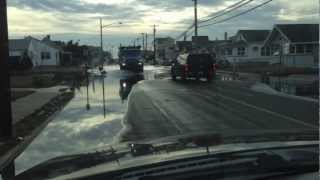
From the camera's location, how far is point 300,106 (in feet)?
75.8

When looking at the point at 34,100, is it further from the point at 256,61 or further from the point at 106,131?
the point at 256,61

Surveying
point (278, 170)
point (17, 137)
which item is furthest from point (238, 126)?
point (278, 170)

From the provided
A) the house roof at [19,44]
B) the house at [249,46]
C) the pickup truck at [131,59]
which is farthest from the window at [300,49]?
the house roof at [19,44]

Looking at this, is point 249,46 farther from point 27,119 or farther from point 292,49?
point 27,119

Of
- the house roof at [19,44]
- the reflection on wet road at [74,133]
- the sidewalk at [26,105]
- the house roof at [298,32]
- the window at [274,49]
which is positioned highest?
the house roof at [298,32]

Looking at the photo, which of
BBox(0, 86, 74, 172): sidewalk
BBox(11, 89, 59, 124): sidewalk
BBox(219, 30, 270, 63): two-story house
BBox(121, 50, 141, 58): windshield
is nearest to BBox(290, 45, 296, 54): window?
BBox(121, 50, 141, 58): windshield

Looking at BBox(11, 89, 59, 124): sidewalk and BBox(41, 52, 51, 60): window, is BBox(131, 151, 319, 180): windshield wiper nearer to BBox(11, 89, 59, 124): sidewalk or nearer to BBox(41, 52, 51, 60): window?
BBox(11, 89, 59, 124): sidewalk

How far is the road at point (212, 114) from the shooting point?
1603 centimetres

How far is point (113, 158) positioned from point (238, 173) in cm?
104

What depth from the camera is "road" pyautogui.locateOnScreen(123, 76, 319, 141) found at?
16.0 metres

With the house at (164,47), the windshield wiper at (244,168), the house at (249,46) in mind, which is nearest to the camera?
the windshield wiper at (244,168)

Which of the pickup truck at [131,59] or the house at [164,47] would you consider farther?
the house at [164,47]

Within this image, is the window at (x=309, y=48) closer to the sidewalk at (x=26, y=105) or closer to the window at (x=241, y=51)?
the window at (x=241, y=51)

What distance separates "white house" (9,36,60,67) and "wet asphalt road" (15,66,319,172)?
7367 centimetres
